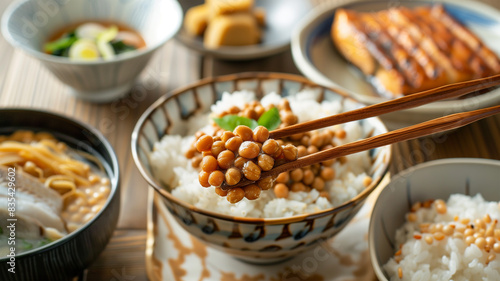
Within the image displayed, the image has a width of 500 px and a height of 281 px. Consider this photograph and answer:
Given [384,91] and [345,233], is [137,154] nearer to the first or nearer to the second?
[345,233]

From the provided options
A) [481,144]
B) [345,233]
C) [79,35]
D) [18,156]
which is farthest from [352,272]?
[79,35]

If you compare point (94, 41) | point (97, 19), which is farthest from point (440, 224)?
point (97, 19)

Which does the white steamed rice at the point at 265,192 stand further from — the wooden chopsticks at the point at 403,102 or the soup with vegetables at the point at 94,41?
the soup with vegetables at the point at 94,41

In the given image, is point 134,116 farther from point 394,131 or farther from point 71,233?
point 394,131

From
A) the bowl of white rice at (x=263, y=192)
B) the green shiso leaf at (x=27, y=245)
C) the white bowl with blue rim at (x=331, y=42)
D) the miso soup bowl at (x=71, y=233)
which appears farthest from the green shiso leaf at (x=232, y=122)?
the white bowl with blue rim at (x=331, y=42)

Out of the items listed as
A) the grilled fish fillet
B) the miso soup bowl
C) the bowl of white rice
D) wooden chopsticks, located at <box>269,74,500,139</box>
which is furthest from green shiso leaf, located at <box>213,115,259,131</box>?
the grilled fish fillet

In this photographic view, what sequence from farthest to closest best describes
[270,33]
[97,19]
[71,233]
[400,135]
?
1. [270,33]
2. [97,19]
3. [71,233]
4. [400,135]
